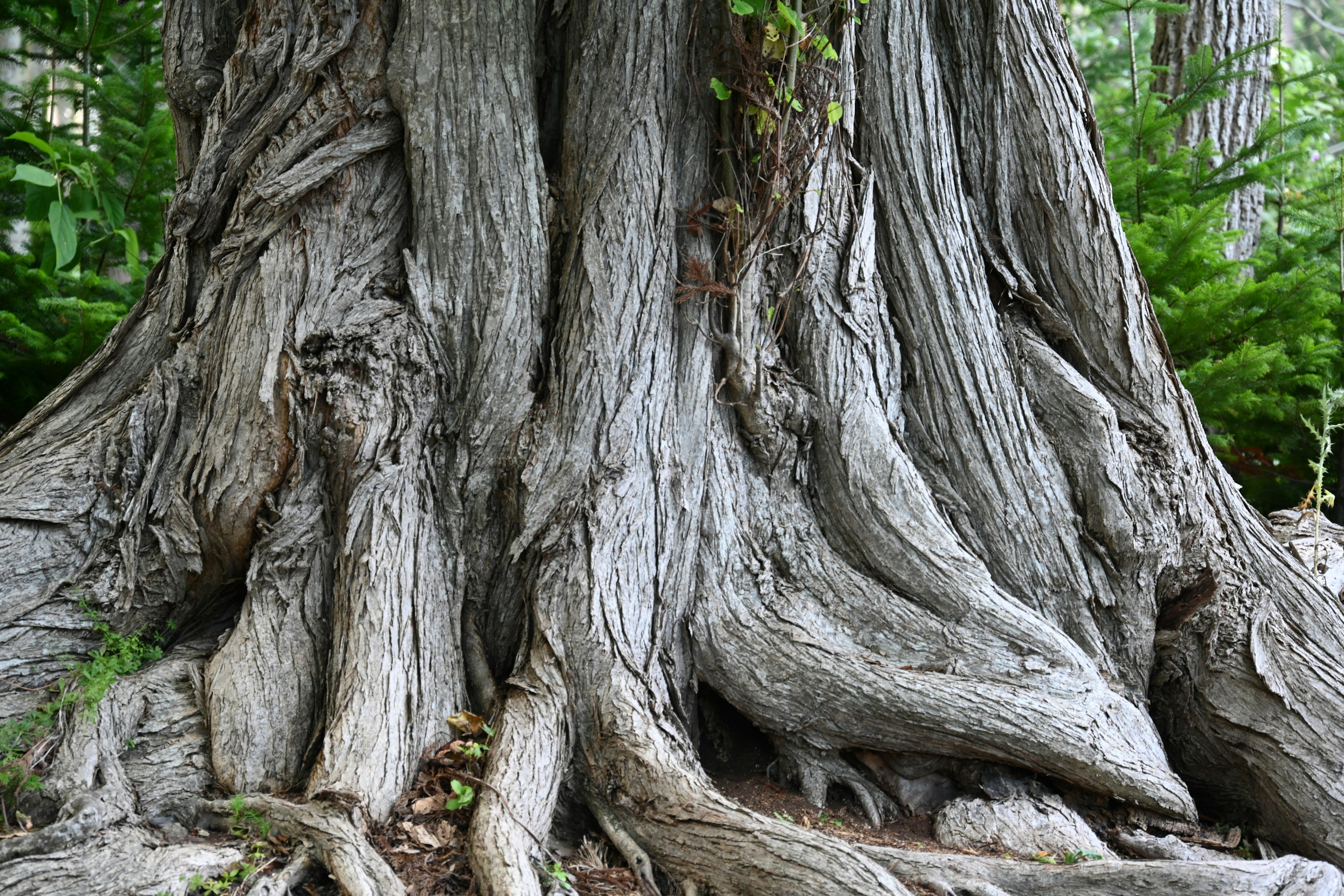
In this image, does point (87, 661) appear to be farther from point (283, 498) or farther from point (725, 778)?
point (725, 778)

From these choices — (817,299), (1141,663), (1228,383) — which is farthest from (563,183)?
(1228,383)

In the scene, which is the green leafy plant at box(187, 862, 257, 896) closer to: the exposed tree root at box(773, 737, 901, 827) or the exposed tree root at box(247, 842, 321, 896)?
the exposed tree root at box(247, 842, 321, 896)

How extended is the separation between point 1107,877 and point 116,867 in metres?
2.80

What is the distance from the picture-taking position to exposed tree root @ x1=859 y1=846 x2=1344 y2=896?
2.62 m

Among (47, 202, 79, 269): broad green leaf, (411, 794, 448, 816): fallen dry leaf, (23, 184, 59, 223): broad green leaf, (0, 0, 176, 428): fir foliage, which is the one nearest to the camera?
(411, 794, 448, 816): fallen dry leaf

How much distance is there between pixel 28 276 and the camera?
17.0ft

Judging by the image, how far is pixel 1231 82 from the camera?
681 cm

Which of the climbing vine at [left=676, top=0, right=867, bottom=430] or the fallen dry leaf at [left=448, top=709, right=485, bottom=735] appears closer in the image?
the fallen dry leaf at [left=448, top=709, right=485, bottom=735]

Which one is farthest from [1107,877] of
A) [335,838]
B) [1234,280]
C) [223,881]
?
[1234,280]

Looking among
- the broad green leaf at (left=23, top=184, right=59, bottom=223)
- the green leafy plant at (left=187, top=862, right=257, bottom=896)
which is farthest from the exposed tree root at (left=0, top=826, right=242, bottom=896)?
the broad green leaf at (left=23, top=184, right=59, bottom=223)

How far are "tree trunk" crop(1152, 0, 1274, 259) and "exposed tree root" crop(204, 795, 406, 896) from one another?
7226mm

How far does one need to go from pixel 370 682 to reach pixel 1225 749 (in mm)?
3167

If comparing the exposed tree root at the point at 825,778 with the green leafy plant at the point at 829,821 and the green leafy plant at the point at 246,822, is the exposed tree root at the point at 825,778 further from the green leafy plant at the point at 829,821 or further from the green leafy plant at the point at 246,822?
the green leafy plant at the point at 246,822

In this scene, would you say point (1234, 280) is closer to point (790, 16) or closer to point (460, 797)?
point (790, 16)
